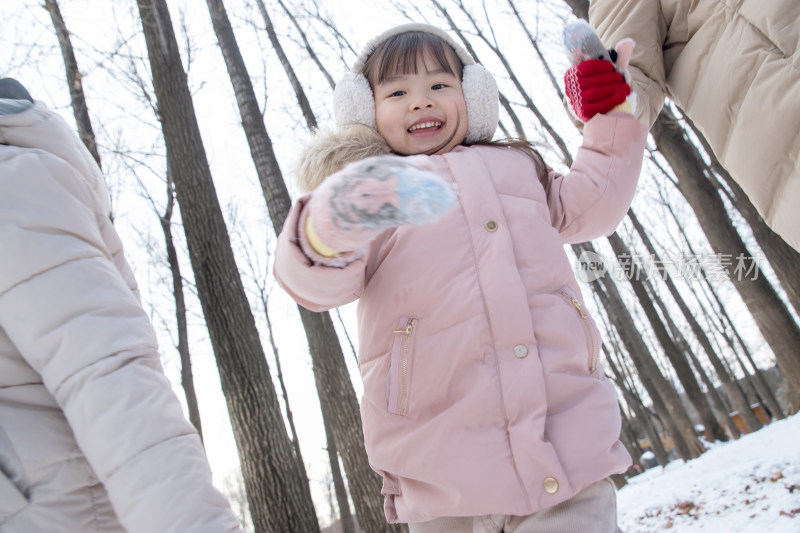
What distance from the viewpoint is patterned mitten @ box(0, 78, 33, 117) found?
1.45 meters

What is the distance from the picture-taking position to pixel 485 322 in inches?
57.3

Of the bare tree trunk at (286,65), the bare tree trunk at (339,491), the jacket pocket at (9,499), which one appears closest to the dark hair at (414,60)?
the jacket pocket at (9,499)

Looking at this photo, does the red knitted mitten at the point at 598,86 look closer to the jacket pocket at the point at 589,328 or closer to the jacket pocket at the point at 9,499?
the jacket pocket at the point at 589,328

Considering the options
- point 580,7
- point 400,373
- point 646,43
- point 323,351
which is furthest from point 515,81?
point 400,373

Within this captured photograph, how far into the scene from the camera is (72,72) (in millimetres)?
7078

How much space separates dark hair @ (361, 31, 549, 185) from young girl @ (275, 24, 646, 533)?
8 centimetres

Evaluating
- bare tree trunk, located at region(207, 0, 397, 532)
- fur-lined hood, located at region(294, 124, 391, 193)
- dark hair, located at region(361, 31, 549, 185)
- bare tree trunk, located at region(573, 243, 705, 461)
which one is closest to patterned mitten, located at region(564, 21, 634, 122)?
dark hair, located at region(361, 31, 549, 185)

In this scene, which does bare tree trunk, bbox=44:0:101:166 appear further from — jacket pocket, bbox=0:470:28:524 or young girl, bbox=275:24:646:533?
jacket pocket, bbox=0:470:28:524

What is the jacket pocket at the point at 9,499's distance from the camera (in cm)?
109

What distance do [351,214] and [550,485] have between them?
0.76 m

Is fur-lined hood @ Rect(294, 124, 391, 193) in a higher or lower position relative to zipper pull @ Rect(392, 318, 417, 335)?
higher

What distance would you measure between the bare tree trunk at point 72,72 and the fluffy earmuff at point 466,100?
20.0 ft

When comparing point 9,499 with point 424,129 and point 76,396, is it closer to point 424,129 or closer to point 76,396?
point 76,396

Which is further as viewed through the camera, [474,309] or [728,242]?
[728,242]
